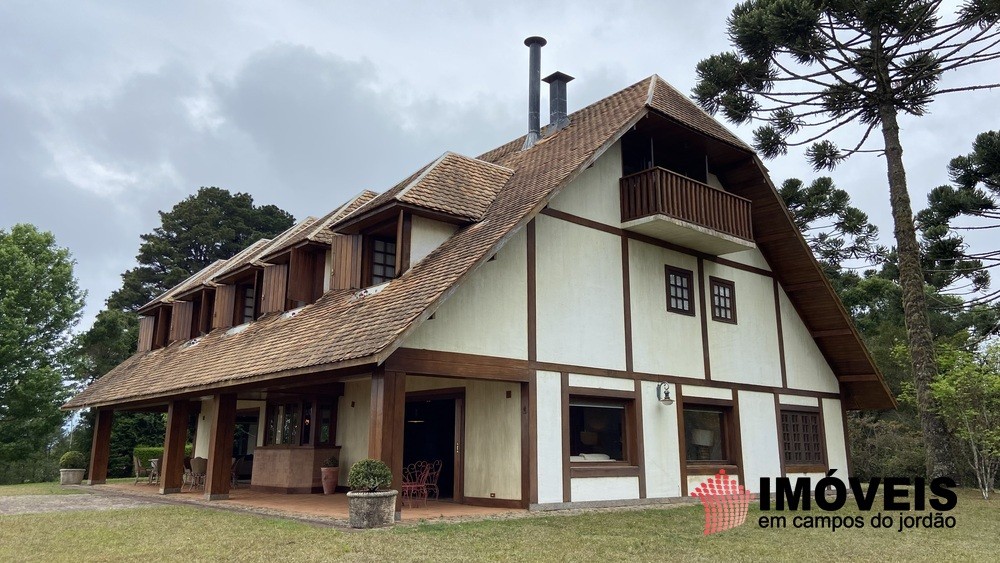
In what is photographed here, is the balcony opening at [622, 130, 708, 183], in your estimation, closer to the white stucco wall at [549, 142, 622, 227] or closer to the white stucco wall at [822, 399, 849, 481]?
the white stucco wall at [549, 142, 622, 227]

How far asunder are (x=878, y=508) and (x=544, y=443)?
21.3ft

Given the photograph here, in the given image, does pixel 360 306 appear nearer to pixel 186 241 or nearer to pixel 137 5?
pixel 137 5

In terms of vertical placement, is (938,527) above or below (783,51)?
below

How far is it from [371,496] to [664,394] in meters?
6.91

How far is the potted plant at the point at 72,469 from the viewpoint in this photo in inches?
841

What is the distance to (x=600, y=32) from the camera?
19.3 meters

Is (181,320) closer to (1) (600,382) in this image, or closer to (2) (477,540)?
(1) (600,382)

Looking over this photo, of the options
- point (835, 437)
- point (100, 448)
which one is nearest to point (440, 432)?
point (835, 437)

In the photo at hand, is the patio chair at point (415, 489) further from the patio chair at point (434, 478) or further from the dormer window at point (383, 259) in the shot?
the dormer window at point (383, 259)

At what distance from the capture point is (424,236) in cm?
1298

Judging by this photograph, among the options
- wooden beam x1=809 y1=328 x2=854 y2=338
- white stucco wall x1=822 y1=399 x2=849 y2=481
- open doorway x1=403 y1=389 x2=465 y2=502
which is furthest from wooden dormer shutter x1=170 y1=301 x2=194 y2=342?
white stucco wall x1=822 y1=399 x2=849 y2=481

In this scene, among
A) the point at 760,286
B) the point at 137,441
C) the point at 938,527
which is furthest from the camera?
the point at 137,441

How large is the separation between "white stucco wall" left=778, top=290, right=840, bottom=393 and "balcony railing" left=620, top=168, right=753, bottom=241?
367cm

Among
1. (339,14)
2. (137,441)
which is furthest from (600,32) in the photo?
(137,441)
